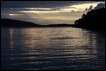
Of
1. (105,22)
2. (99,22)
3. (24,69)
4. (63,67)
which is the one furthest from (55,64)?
(99,22)

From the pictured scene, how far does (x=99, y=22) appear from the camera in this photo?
194375mm

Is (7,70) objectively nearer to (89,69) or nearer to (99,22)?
(89,69)

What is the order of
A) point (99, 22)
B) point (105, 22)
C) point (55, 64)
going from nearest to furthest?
1. point (55, 64)
2. point (105, 22)
3. point (99, 22)

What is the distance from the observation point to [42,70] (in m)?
33.6

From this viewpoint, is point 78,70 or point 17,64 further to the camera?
point 17,64

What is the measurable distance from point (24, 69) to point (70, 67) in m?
4.83

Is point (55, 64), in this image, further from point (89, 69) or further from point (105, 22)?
point (105, 22)

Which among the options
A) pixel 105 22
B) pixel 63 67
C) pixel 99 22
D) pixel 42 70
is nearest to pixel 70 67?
pixel 63 67

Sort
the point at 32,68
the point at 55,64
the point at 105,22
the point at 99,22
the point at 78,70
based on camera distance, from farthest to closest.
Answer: the point at 99,22 → the point at 105,22 → the point at 55,64 → the point at 32,68 → the point at 78,70

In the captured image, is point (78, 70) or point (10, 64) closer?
point (78, 70)

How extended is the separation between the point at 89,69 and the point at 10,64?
366 inches

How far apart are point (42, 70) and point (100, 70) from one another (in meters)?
5.73

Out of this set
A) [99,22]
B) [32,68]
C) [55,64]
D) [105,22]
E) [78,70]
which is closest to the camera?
[78,70]

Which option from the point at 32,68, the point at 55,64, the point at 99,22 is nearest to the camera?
the point at 32,68
